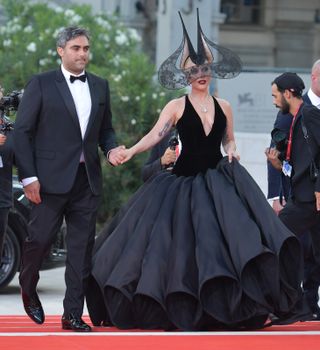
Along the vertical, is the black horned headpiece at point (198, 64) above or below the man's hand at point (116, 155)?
above

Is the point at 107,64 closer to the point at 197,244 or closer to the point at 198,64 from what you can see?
the point at 198,64

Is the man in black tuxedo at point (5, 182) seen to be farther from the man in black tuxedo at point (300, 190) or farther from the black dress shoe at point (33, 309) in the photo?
the man in black tuxedo at point (300, 190)

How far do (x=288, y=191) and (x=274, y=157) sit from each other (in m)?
0.26

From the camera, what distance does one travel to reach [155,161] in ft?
34.9

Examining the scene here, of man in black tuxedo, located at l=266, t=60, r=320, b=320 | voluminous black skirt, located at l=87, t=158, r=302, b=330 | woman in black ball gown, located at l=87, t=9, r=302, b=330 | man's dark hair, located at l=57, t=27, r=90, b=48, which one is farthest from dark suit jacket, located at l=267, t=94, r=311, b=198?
man's dark hair, located at l=57, t=27, r=90, b=48

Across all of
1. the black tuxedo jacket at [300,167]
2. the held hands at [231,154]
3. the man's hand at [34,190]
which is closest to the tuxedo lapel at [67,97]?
the man's hand at [34,190]

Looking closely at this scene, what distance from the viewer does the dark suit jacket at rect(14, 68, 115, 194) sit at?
923 cm

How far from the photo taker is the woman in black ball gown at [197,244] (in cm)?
895

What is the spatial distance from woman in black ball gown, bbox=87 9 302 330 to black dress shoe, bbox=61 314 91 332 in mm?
186

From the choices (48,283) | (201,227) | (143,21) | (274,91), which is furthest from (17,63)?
A: (143,21)

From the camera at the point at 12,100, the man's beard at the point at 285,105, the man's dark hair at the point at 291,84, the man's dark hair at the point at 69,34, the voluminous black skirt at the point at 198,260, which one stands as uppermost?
the man's dark hair at the point at 69,34

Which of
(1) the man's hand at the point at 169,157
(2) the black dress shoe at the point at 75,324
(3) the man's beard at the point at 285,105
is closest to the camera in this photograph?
(2) the black dress shoe at the point at 75,324
